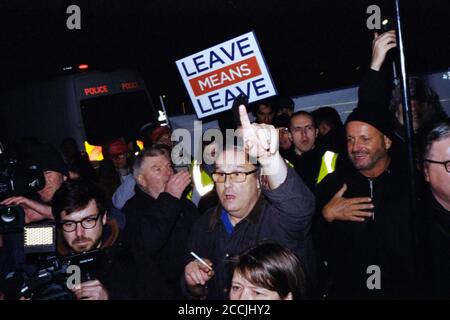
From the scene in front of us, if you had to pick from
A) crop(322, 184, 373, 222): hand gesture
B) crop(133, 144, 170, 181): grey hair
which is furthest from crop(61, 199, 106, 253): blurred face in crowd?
crop(322, 184, 373, 222): hand gesture

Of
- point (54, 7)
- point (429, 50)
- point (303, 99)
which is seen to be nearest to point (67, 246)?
point (303, 99)

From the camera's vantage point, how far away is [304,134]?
190 inches

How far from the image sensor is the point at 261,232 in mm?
2559

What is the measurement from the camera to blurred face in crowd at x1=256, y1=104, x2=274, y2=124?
586 centimetres

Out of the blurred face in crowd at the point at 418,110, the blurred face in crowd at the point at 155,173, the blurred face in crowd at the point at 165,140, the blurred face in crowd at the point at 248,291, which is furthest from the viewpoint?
the blurred face in crowd at the point at 165,140

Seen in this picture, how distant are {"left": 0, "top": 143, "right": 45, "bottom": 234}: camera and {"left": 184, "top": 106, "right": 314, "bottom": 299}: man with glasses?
980 millimetres

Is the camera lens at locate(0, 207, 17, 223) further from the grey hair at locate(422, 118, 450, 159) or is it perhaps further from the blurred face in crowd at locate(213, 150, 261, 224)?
the grey hair at locate(422, 118, 450, 159)

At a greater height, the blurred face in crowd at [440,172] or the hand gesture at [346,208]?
the blurred face in crowd at [440,172]

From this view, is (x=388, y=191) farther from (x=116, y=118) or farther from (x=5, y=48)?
(x=5, y=48)

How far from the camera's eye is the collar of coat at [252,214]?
264cm

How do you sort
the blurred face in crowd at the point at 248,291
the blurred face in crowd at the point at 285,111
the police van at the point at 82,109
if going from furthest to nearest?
the police van at the point at 82,109 < the blurred face in crowd at the point at 285,111 < the blurred face in crowd at the point at 248,291

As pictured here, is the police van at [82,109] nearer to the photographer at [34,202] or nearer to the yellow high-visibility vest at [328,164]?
the photographer at [34,202]

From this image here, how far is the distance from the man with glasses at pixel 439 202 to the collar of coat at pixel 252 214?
891mm

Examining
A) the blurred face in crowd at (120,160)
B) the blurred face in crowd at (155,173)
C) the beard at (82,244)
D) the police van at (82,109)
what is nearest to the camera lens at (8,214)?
the beard at (82,244)
